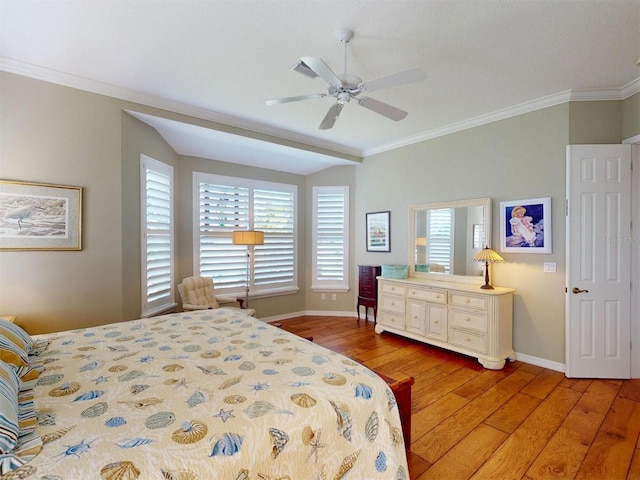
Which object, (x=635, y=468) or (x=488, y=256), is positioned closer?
(x=635, y=468)

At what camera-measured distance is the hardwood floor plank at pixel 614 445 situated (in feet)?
6.06

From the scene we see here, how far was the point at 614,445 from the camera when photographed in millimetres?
2070

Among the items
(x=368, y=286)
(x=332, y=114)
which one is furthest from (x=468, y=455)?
(x=368, y=286)

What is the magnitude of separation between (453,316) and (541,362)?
98 centimetres

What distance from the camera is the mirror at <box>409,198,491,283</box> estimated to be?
382 centimetres

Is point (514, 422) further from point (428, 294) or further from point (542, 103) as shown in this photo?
point (542, 103)

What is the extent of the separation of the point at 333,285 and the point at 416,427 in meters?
3.33

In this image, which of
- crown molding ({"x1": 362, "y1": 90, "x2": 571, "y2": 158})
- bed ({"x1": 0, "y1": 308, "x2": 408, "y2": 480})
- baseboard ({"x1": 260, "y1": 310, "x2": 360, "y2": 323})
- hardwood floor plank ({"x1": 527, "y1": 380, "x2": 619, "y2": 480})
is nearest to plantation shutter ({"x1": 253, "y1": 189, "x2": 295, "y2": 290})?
baseboard ({"x1": 260, "y1": 310, "x2": 360, "y2": 323})

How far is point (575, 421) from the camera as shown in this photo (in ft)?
7.66

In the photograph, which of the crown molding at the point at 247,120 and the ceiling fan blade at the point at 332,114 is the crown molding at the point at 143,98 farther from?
the ceiling fan blade at the point at 332,114

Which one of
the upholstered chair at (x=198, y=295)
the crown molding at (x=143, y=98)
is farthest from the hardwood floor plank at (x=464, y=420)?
the crown molding at (x=143, y=98)

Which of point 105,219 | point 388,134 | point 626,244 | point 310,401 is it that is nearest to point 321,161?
point 388,134

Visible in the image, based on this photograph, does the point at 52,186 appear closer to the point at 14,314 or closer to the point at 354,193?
the point at 14,314

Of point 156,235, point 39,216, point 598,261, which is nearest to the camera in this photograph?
point 39,216
